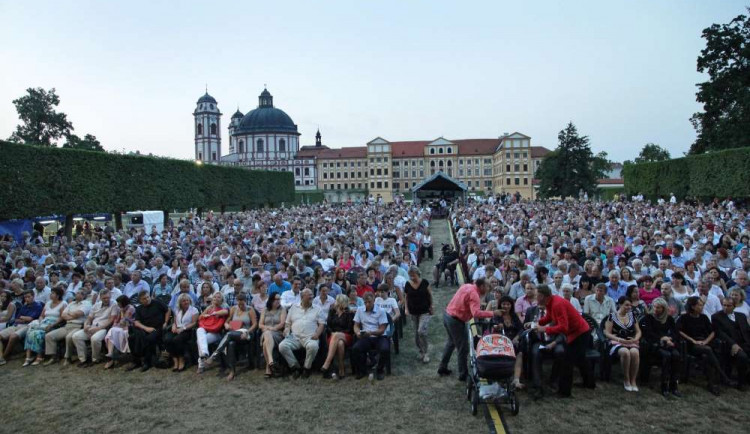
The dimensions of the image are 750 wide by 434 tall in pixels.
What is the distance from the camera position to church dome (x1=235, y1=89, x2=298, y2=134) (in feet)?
376

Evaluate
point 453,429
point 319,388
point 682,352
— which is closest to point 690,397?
point 682,352

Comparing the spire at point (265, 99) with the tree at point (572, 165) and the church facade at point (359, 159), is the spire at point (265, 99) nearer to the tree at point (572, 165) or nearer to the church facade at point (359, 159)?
the church facade at point (359, 159)

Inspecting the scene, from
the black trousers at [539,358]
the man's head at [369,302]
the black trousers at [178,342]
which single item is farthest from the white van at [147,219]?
the black trousers at [539,358]

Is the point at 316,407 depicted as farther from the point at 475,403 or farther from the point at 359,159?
the point at 359,159

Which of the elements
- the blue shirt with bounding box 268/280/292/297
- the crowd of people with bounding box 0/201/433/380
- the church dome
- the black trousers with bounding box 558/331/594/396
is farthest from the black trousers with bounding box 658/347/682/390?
the church dome

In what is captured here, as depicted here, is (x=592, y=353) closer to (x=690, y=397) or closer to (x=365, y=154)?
(x=690, y=397)

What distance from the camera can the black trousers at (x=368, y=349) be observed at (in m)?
7.53

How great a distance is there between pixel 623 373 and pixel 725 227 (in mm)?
11324

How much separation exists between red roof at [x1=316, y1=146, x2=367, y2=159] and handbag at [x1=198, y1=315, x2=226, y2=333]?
340 ft

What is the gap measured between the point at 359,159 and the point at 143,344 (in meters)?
104

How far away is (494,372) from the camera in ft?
19.0

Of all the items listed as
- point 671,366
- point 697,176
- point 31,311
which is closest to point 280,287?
point 31,311

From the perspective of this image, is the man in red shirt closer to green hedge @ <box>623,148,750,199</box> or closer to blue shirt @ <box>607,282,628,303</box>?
blue shirt @ <box>607,282,628,303</box>

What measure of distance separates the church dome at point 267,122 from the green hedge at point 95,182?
72761 millimetres
